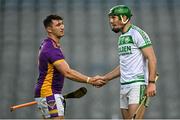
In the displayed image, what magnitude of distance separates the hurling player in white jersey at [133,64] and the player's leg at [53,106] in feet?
2.46

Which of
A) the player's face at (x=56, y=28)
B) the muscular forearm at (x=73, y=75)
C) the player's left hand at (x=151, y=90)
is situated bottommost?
the player's left hand at (x=151, y=90)

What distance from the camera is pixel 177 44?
50.6 feet

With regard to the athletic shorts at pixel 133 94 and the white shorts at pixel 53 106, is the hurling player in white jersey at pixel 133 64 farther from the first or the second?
the white shorts at pixel 53 106

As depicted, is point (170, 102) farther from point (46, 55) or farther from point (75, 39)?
point (46, 55)

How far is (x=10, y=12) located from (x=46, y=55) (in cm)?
1114

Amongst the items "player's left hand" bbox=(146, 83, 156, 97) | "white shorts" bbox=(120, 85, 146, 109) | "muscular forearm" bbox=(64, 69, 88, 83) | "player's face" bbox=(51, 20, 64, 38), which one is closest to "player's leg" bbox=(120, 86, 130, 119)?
"white shorts" bbox=(120, 85, 146, 109)

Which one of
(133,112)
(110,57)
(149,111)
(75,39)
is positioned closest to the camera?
(133,112)

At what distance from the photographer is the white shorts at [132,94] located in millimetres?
5629

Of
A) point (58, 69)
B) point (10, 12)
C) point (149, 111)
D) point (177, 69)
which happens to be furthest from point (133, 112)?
point (10, 12)

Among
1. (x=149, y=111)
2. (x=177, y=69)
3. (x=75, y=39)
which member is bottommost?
(x=149, y=111)

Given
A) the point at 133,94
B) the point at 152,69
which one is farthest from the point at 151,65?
the point at 133,94

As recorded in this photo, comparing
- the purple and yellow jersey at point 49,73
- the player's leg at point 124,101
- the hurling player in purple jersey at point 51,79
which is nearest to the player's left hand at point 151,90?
the player's leg at point 124,101

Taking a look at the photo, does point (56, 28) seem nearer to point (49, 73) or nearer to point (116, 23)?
point (49, 73)

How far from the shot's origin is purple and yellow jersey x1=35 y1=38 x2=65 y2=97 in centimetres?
566
